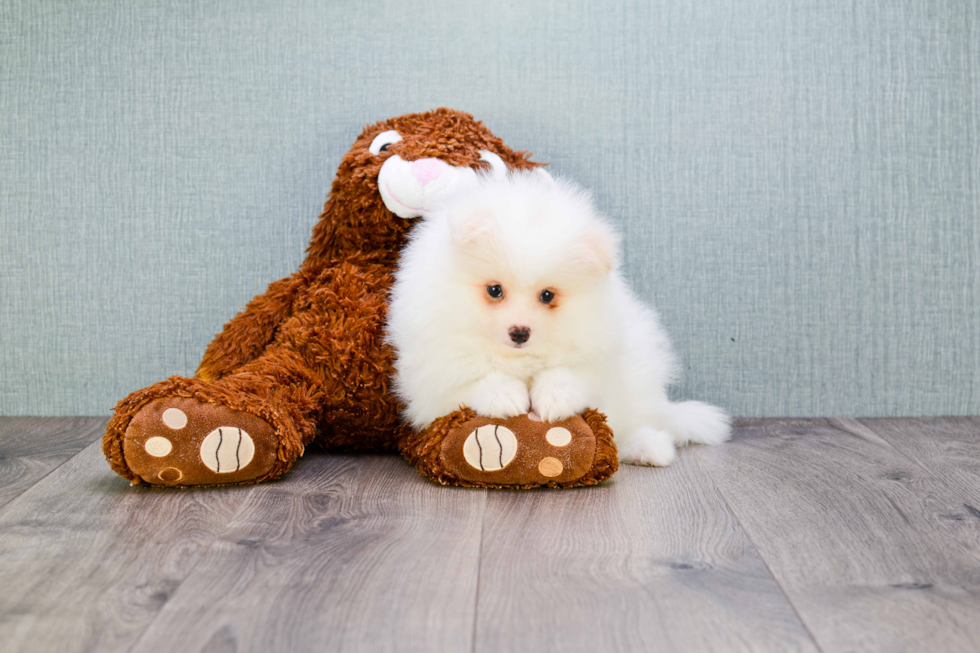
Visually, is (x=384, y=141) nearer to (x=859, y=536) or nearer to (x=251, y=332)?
(x=251, y=332)

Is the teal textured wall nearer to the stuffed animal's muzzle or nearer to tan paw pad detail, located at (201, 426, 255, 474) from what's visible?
the stuffed animal's muzzle

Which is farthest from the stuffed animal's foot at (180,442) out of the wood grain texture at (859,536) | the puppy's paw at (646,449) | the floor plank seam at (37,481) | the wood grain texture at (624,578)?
the wood grain texture at (859,536)

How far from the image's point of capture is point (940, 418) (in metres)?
1.78

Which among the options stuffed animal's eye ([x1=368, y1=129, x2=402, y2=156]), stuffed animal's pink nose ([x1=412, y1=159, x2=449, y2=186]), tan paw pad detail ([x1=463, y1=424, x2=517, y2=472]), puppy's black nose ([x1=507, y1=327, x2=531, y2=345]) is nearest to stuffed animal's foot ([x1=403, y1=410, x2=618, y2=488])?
tan paw pad detail ([x1=463, y1=424, x2=517, y2=472])

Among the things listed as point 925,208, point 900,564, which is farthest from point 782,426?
point 900,564

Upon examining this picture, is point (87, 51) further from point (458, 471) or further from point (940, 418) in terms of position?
point (940, 418)

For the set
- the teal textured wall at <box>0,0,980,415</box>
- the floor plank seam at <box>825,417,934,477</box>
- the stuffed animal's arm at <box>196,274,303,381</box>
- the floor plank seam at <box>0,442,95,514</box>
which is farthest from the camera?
the teal textured wall at <box>0,0,980,415</box>

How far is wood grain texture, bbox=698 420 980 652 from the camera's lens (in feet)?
2.64

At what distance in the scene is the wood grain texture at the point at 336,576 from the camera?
0.77m

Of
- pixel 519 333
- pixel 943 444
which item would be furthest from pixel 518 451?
pixel 943 444

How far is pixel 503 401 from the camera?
122 cm

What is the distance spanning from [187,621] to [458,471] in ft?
1.64

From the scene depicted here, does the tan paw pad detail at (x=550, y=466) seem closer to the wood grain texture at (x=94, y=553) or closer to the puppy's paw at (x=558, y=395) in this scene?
the puppy's paw at (x=558, y=395)

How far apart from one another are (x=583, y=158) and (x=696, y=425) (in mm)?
606
